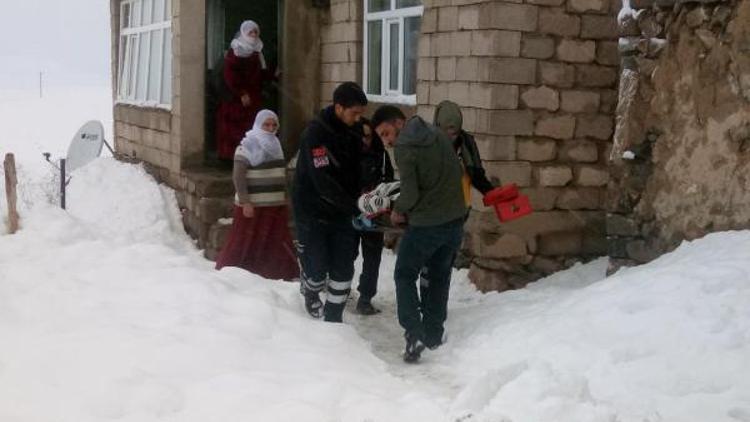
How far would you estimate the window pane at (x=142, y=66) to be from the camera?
13.3m

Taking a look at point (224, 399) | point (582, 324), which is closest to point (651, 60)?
point (582, 324)

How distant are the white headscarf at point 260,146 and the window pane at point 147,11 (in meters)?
6.03

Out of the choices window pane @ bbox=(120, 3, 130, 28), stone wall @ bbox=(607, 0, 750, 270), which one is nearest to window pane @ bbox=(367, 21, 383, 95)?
stone wall @ bbox=(607, 0, 750, 270)

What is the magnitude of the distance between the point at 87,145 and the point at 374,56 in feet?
20.8

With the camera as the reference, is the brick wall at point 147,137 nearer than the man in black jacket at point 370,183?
No

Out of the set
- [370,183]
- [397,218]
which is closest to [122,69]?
[370,183]

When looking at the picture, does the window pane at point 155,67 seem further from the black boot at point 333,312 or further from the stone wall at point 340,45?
the black boot at point 333,312

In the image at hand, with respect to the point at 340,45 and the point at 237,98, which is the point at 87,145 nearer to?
the point at 237,98

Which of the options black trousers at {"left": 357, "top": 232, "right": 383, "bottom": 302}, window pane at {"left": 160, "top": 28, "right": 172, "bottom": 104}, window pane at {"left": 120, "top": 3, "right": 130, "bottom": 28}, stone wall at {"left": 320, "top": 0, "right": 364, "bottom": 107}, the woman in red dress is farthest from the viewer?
window pane at {"left": 120, "top": 3, "right": 130, "bottom": 28}

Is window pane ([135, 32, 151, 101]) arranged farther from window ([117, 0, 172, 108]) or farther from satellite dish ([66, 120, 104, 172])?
satellite dish ([66, 120, 104, 172])

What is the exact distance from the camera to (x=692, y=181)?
19.8 feet

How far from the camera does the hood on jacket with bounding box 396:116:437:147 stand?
531 cm

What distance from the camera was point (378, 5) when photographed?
10047 millimetres

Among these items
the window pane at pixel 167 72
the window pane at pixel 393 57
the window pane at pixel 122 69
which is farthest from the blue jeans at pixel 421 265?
the window pane at pixel 122 69
